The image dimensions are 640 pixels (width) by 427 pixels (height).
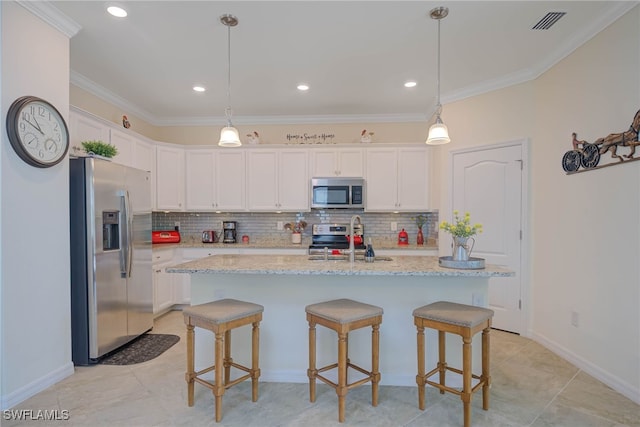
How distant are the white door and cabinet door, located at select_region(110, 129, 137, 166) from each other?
13.2ft

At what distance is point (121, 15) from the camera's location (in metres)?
2.48

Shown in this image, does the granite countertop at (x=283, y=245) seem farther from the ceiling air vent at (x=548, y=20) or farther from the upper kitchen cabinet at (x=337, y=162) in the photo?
the ceiling air vent at (x=548, y=20)

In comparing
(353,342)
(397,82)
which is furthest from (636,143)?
(353,342)

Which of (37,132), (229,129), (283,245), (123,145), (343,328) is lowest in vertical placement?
(343,328)

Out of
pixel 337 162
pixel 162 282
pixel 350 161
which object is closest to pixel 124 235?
pixel 162 282

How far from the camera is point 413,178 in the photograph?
181 inches

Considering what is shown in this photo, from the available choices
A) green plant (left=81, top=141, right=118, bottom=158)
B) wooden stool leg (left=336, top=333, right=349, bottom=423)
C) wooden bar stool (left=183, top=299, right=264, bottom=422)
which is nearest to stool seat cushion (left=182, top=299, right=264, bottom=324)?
wooden bar stool (left=183, top=299, right=264, bottom=422)

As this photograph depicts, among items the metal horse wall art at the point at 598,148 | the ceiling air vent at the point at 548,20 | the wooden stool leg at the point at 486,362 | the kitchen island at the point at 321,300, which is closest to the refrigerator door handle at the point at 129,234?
the kitchen island at the point at 321,300

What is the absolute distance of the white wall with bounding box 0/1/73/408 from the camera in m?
2.16

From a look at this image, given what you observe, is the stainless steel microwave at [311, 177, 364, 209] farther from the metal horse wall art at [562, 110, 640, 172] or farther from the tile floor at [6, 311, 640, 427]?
the tile floor at [6, 311, 640, 427]

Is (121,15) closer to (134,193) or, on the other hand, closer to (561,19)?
(134,193)

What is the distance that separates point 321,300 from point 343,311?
1.46 feet

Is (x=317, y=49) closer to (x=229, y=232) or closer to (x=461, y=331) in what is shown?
(x=461, y=331)

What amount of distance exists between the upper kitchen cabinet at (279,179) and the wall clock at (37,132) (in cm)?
241
